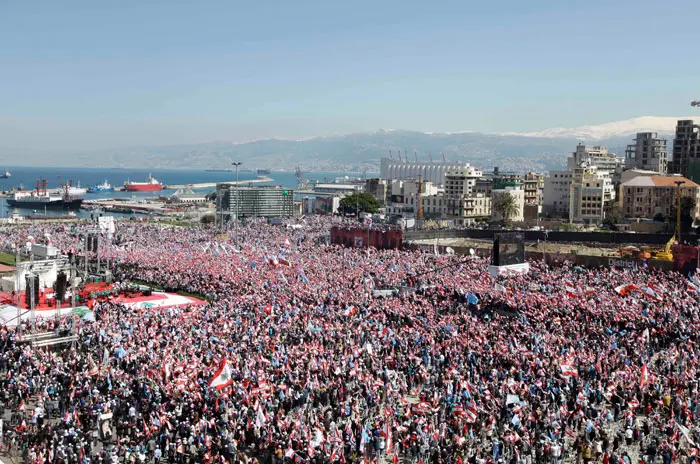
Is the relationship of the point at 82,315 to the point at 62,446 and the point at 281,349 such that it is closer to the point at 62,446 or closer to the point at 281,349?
the point at 281,349

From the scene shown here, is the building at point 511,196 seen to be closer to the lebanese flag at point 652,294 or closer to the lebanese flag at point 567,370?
the lebanese flag at point 652,294

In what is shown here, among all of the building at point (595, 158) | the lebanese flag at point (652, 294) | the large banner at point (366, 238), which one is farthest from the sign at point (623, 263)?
the building at point (595, 158)

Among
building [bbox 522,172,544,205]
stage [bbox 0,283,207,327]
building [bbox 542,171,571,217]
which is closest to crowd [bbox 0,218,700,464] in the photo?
stage [bbox 0,283,207,327]

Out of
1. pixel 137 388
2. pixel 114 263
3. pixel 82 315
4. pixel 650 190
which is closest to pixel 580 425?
pixel 137 388

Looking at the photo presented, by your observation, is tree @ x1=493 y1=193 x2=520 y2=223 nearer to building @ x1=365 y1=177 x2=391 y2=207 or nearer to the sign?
building @ x1=365 y1=177 x2=391 y2=207

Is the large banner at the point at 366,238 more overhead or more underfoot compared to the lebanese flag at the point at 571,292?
more underfoot
